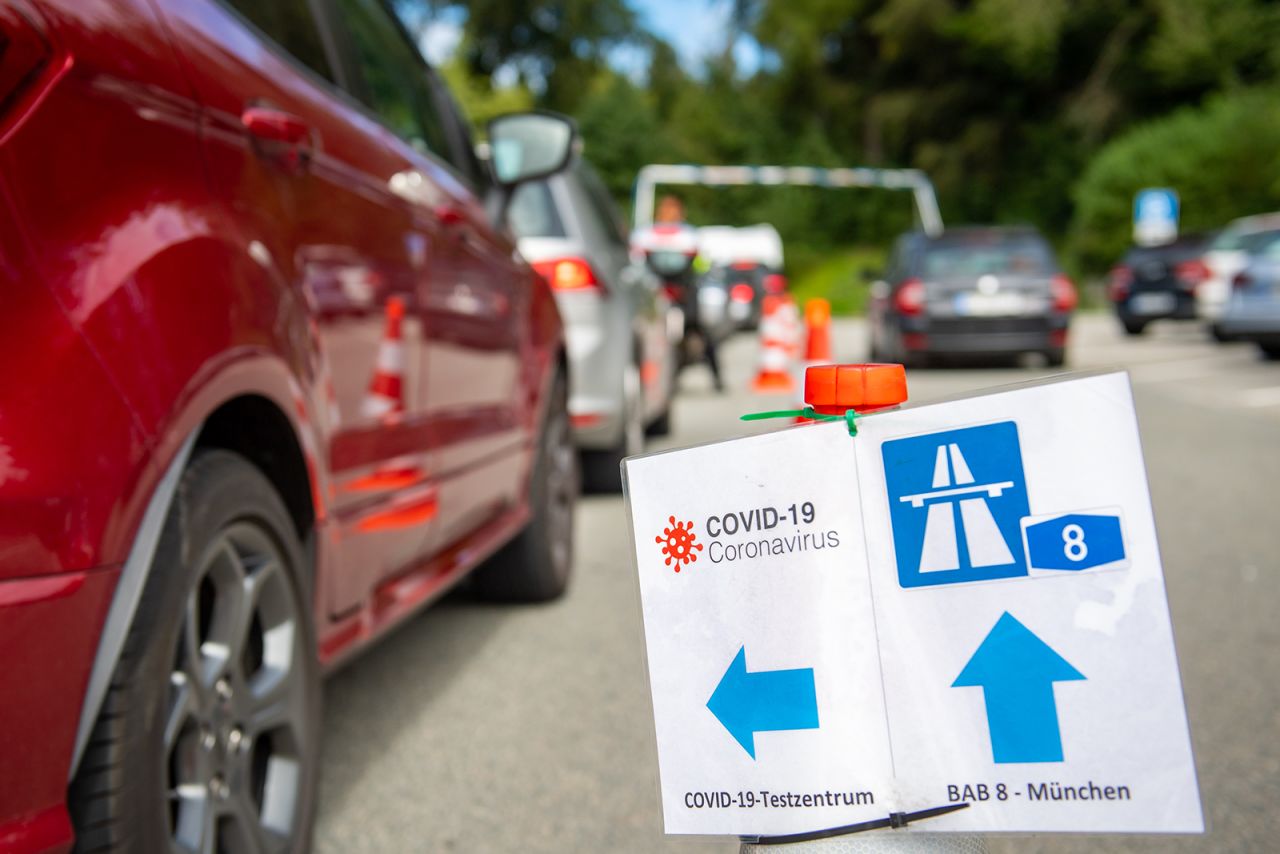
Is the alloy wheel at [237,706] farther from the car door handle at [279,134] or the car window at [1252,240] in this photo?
the car window at [1252,240]

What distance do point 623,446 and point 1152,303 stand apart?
16170 millimetres

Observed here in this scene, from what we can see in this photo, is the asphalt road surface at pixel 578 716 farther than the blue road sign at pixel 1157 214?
No

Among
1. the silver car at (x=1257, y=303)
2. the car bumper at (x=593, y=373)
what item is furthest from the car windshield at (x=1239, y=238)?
the car bumper at (x=593, y=373)

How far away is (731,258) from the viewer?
32.7 m

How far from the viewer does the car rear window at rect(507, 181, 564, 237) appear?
7.05m

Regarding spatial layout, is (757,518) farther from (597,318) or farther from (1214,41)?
(1214,41)

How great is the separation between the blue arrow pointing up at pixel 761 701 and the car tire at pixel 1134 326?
21.7 metres

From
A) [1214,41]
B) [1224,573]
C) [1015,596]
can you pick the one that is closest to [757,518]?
[1015,596]

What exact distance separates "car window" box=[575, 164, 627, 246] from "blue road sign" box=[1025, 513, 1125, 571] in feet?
19.3

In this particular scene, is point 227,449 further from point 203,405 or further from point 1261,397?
point 1261,397

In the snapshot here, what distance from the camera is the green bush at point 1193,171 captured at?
34.8m

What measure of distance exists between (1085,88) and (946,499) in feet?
156

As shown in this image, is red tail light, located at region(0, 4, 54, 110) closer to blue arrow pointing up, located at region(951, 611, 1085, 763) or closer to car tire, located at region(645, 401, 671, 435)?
blue arrow pointing up, located at region(951, 611, 1085, 763)

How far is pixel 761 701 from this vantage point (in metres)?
1.59
